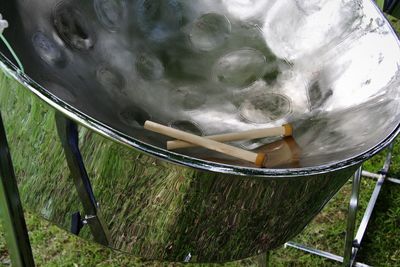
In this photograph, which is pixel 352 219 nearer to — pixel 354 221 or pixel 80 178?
pixel 354 221

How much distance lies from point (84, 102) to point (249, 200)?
16.3 inches

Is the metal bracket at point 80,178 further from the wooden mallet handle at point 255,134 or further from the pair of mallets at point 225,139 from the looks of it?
the wooden mallet handle at point 255,134

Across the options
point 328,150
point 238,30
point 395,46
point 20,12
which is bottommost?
point 328,150

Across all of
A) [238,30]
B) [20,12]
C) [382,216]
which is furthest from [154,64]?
[382,216]

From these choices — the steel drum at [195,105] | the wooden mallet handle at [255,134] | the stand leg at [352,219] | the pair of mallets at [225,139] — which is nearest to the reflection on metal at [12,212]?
the steel drum at [195,105]

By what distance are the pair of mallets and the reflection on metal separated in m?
0.29

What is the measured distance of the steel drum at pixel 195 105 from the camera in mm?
1050

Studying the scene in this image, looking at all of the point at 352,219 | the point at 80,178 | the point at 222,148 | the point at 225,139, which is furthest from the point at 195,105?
the point at 352,219

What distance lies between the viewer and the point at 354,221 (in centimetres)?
193

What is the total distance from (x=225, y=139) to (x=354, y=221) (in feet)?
2.48

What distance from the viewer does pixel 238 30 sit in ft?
5.20

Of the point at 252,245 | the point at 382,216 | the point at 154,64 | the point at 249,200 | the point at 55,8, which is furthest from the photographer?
the point at 382,216

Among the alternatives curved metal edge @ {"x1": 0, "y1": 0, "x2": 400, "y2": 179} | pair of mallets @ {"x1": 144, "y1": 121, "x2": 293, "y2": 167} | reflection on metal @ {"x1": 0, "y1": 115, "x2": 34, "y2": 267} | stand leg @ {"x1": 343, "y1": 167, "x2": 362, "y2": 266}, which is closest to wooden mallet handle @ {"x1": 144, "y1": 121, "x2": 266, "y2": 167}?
pair of mallets @ {"x1": 144, "y1": 121, "x2": 293, "y2": 167}

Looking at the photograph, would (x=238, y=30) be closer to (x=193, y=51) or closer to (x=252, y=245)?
(x=193, y=51)
